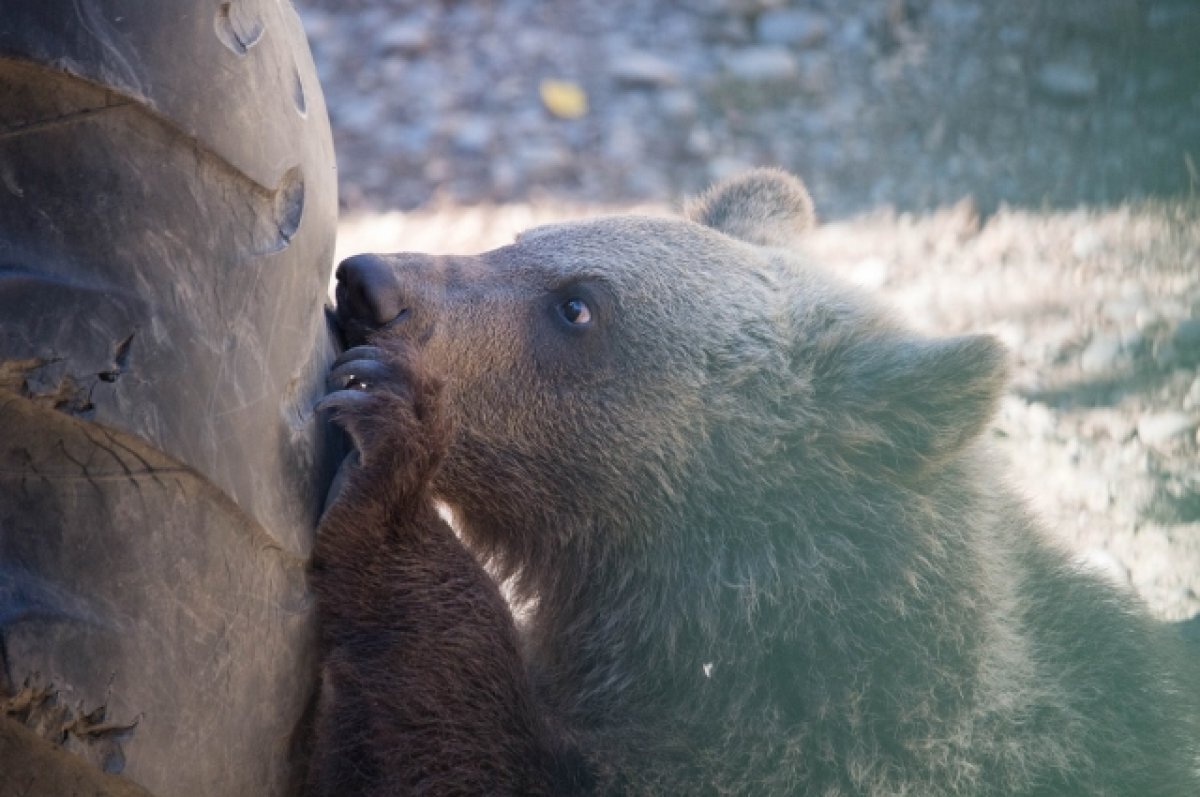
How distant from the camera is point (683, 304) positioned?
3510 millimetres

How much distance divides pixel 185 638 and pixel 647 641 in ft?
4.83

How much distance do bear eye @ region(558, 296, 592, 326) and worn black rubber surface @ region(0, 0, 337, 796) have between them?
4.13 feet

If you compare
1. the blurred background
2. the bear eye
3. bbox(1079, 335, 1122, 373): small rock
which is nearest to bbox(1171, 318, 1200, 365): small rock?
the blurred background

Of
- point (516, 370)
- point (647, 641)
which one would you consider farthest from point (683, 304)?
point (647, 641)

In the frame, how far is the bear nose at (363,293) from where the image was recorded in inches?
115

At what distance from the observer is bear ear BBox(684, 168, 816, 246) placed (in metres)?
4.32

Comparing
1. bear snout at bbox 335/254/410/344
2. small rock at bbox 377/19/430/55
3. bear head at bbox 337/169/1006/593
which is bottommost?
bear head at bbox 337/169/1006/593

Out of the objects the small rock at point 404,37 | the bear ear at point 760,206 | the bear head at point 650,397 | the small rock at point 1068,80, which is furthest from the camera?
the small rock at point 404,37

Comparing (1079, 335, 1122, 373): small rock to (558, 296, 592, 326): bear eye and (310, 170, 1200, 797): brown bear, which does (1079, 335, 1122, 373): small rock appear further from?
(558, 296, 592, 326): bear eye

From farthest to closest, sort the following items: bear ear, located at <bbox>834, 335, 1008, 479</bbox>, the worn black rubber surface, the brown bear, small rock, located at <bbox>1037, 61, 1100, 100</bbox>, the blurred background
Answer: small rock, located at <bbox>1037, 61, 1100, 100</bbox>, the blurred background, bear ear, located at <bbox>834, 335, 1008, 479</bbox>, the brown bear, the worn black rubber surface

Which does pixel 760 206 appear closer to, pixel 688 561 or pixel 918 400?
pixel 918 400

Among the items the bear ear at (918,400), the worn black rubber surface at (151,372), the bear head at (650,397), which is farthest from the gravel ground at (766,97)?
the worn black rubber surface at (151,372)

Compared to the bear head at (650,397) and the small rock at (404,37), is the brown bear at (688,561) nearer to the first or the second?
the bear head at (650,397)

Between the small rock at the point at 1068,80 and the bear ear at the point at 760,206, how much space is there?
3.84 metres
